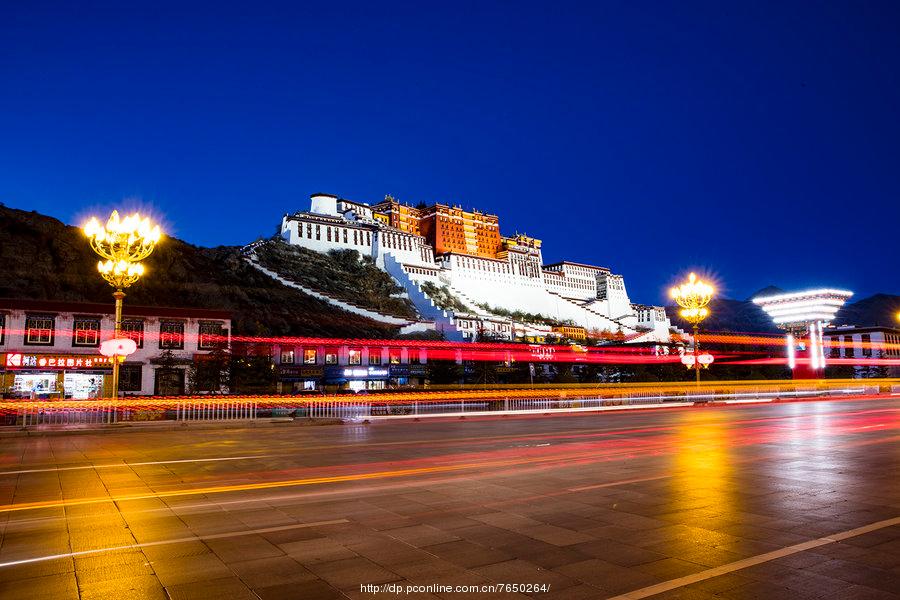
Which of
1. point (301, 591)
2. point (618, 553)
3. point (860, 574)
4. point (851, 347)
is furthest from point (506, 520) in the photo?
point (851, 347)

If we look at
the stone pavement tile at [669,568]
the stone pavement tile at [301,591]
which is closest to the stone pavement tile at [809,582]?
the stone pavement tile at [669,568]

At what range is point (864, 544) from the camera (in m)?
6.57

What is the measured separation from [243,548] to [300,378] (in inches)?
1986

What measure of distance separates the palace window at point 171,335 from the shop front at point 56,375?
3.86m

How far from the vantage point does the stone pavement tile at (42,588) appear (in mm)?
5160

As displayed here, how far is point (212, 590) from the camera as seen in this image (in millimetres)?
5262

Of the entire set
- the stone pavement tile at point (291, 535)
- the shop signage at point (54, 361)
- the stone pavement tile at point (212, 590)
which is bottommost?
the stone pavement tile at point (291, 535)

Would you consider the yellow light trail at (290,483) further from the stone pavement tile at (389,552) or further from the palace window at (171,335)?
the palace window at (171,335)

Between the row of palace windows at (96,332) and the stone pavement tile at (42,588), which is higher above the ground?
the row of palace windows at (96,332)

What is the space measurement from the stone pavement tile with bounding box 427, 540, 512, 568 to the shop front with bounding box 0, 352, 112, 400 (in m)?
40.1

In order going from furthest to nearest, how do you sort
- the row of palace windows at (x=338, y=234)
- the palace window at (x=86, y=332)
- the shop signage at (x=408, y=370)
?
the row of palace windows at (x=338, y=234)
the shop signage at (x=408, y=370)
the palace window at (x=86, y=332)

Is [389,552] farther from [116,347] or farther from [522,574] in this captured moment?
[116,347]

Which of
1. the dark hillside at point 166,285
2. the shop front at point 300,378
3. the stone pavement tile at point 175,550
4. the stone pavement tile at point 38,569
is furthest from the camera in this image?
the dark hillside at point 166,285

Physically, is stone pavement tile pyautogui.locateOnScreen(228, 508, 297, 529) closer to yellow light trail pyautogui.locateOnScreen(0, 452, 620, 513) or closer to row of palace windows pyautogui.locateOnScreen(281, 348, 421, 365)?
yellow light trail pyautogui.locateOnScreen(0, 452, 620, 513)
